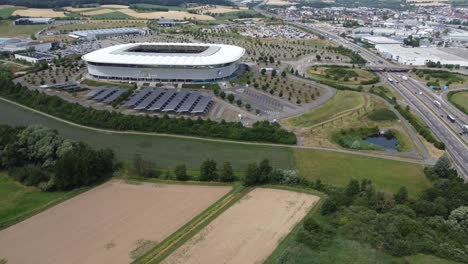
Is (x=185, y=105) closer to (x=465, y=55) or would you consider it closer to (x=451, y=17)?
(x=465, y=55)

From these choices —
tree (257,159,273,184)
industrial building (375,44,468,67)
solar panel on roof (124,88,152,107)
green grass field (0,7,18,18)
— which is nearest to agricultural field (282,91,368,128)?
tree (257,159,273,184)

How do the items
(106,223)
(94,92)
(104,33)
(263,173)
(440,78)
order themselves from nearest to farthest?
1. (106,223)
2. (263,173)
3. (94,92)
4. (440,78)
5. (104,33)

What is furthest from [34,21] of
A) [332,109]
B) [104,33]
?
[332,109]

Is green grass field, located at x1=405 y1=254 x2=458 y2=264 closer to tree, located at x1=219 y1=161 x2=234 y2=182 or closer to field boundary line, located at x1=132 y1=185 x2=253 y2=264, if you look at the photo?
field boundary line, located at x1=132 y1=185 x2=253 y2=264

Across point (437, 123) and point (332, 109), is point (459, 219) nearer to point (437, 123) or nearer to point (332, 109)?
point (437, 123)

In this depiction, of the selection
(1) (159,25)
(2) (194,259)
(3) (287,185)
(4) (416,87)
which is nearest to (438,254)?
(3) (287,185)
